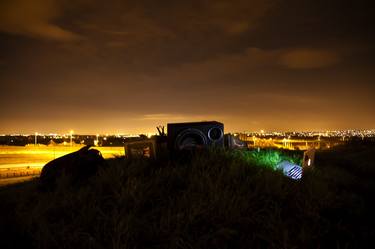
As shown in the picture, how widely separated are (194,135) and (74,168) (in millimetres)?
3350

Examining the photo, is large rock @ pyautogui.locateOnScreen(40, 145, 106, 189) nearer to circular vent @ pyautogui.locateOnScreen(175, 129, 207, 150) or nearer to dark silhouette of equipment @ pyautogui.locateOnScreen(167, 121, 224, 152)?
dark silhouette of equipment @ pyautogui.locateOnScreen(167, 121, 224, 152)

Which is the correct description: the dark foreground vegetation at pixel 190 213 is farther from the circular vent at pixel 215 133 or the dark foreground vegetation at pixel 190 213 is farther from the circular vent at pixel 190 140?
the circular vent at pixel 215 133

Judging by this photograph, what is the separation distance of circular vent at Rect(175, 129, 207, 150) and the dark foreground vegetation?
3.92 ft

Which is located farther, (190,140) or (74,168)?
(190,140)

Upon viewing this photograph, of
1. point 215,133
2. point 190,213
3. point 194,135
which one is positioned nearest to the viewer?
point 190,213

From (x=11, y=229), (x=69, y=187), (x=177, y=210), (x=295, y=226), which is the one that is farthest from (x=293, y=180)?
(x=11, y=229)

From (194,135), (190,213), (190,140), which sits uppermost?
(194,135)

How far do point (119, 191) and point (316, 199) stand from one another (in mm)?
4033

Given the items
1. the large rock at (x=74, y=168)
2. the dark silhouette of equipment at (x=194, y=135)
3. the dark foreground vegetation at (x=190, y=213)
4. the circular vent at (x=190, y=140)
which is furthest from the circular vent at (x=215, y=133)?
the large rock at (x=74, y=168)

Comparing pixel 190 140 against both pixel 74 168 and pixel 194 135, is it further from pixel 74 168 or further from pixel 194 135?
pixel 74 168

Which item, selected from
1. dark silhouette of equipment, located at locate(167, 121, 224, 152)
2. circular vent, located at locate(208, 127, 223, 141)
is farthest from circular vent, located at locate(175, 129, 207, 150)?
circular vent, located at locate(208, 127, 223, 141)

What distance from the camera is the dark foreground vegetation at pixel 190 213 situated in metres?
4.49

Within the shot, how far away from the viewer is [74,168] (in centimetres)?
756

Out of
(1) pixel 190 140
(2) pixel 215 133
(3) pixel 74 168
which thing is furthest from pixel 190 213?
(2) pixel 215 133
